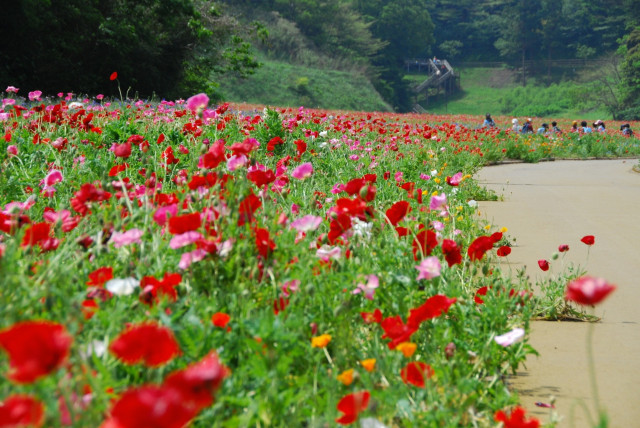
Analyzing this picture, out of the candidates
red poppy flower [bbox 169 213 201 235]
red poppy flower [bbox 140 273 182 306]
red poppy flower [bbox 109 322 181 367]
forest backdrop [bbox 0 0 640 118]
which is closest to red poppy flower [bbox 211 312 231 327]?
red poppy flower [bbox 140 273 182 306]

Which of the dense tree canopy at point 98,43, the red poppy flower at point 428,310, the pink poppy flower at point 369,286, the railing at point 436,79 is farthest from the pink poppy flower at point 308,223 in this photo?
the railing at point 436,79

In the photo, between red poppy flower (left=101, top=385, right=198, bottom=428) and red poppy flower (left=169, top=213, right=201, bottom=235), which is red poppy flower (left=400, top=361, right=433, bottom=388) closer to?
red poppy flower (left=169, top=213, right=201, bottom=235)

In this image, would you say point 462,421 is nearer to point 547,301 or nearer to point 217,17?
point 547,301

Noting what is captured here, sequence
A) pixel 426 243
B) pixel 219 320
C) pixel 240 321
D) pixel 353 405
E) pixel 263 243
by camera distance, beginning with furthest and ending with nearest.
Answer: pixel 426 243
pixel 263 243
pixel 240 321
pixel 219 320
pixel 353 405

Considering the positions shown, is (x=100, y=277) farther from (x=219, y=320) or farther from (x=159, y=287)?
(x=219, y=320)

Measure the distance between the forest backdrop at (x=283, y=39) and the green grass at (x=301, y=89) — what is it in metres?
1.29

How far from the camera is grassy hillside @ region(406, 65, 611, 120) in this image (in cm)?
5900

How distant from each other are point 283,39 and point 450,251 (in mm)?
51628

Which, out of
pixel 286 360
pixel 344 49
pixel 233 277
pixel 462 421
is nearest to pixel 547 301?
pixel 462 421

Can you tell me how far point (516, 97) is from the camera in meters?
68.9

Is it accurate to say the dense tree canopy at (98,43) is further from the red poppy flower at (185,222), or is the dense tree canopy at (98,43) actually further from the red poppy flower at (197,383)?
the red poppy flower at (197,383)

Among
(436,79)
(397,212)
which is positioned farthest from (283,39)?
(397,212)

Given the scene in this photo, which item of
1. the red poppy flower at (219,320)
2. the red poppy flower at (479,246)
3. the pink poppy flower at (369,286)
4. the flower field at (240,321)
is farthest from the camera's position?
the red poppy flower at (479,246)

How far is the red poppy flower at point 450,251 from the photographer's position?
6.82 feet
